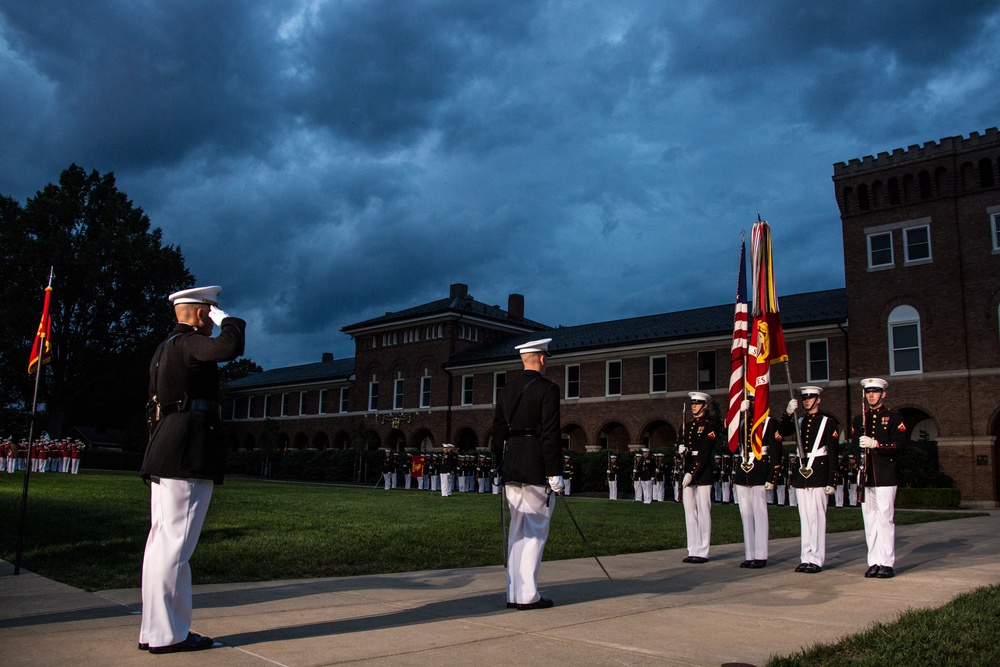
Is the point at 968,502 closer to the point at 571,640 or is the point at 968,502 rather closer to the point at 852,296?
the point at 852,296

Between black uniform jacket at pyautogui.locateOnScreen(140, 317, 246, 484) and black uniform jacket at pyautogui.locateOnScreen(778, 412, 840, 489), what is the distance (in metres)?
7.39

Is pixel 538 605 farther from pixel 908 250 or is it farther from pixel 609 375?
pixel 609 375

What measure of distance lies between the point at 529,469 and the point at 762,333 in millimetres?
6017

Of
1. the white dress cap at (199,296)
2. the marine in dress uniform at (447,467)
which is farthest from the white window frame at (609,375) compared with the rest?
the white dress cap at (199,296)

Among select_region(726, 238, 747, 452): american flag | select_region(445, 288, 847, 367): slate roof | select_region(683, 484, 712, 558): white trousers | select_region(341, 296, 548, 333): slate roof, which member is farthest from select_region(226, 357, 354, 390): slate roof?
select_region(683, 484, 712, 558): white trousers

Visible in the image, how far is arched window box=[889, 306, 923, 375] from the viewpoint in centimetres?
3262

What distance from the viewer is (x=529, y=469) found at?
21.6 ft

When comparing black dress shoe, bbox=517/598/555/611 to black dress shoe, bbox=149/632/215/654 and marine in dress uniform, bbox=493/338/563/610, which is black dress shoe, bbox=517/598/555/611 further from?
black dress shoe, bbox=149/632/215/654

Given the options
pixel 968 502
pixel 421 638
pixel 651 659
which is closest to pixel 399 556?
pixel 421 638

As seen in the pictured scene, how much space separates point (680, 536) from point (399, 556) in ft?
18.8

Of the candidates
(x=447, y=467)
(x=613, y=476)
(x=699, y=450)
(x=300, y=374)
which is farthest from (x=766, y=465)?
(x=300, y=374)

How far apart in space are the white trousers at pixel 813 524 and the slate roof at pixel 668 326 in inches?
1055

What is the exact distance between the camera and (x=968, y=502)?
30109 mm

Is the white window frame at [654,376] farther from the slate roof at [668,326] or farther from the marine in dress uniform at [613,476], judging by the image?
the marine in dress uniform at [613,476]
